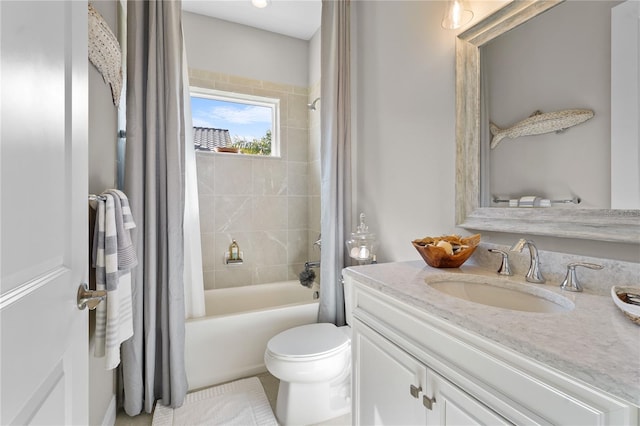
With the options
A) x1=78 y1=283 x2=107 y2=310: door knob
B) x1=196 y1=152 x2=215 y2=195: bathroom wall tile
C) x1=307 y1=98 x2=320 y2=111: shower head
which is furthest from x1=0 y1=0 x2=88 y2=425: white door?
x1=307 y1=98 x2=320 y2=111: shower head

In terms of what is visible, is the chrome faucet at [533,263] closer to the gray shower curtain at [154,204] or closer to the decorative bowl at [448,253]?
the decorative bowl at [448,253]

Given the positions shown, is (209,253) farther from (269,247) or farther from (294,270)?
(294,270)

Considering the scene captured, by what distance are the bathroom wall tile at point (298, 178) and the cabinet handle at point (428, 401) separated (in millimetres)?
2284

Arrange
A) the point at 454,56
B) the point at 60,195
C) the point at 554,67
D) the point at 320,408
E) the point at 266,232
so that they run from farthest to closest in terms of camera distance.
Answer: the point at 266,232 → the point at 320,408 → the point at 454,56 → the point at 554,67 → the point at 60,195

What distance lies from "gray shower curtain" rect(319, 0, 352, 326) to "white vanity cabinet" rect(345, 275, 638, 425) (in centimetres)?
88

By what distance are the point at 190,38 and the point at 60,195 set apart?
244 centimetres

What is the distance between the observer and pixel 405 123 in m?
1.65

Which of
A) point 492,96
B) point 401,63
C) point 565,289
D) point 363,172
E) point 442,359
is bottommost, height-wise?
point 442,359

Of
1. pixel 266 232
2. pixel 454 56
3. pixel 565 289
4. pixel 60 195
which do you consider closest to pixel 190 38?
pixel 266 232

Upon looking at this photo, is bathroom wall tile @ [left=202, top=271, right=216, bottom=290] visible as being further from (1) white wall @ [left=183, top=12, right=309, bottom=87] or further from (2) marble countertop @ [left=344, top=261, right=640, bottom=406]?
(2) marble countertop @ [left=344, top=261, right=640, bottom=406]

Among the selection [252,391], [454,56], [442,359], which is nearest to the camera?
[442,359]

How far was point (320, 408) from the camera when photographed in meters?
1.59

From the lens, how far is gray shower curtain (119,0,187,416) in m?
1.60

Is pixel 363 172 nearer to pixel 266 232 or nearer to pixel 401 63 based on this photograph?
pixel 401 63
